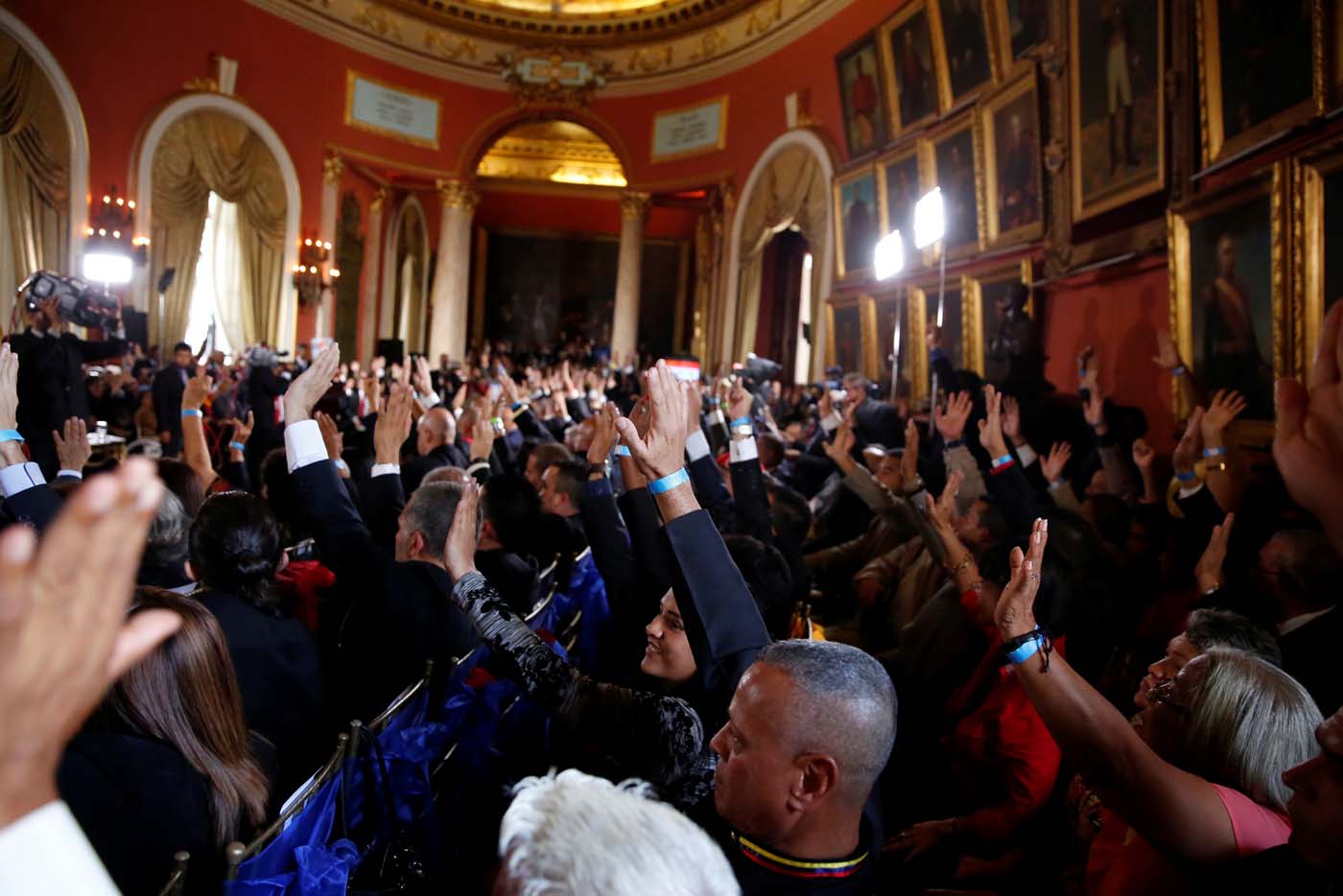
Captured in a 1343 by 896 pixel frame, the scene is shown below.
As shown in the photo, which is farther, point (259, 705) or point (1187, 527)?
point (1187, 527)

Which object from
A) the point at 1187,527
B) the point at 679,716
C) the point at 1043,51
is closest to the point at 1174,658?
the point at 679,716

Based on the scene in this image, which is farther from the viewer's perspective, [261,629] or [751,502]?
[751,502]

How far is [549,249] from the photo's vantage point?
24.0 metres

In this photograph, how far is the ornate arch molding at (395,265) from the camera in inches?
827

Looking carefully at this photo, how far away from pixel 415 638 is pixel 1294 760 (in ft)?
7.36

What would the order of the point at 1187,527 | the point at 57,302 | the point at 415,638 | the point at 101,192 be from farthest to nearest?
the point at 101,192 → the point at 57,302 → the point at 1187,527 → the point at 415,638

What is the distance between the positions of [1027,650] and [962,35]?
30.5ft

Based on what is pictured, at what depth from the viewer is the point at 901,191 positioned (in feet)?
37.4

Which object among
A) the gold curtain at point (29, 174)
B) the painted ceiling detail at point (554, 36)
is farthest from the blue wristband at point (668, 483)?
the painted ceiling detail at point (554, 36)

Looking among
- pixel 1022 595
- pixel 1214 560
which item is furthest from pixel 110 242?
pixel 1022 595

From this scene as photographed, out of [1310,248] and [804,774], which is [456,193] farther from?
[804,774]

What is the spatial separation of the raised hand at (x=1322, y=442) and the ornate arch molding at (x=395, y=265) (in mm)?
20503

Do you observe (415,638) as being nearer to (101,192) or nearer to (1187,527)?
(1187,527)

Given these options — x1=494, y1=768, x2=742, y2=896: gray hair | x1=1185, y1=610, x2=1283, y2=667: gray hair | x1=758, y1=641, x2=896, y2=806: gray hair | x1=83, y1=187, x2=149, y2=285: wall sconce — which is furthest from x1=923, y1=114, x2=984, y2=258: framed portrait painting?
x1=83, y1=187, x2=149, y2=285: wall sconce
